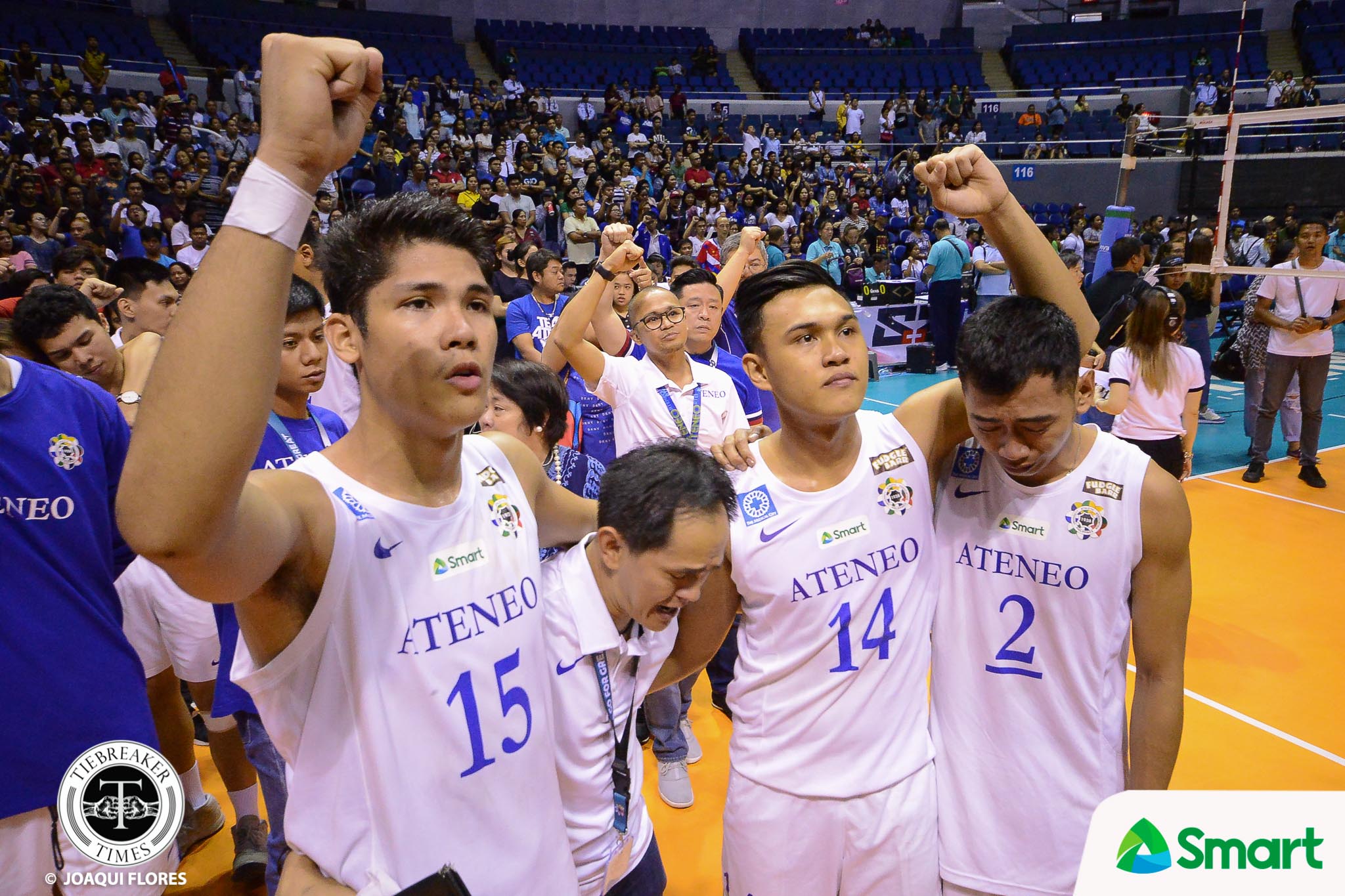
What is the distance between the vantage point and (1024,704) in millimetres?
2039

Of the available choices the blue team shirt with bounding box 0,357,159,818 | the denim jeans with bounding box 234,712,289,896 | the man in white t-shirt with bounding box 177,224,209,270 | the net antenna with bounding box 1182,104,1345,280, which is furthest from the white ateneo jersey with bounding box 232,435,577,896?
the man in white t-shirt with bounding box 177,224,209,270

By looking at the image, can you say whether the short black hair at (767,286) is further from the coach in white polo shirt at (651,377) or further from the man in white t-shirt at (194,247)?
the man in white t-shirt at (194,247)

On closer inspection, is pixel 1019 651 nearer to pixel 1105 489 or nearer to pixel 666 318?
pixel 1105 489

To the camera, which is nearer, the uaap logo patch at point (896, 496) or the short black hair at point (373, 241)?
the short black hair at point (373, 241)

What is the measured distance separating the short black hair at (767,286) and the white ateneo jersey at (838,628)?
465mm

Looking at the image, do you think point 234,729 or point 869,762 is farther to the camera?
point 234,729

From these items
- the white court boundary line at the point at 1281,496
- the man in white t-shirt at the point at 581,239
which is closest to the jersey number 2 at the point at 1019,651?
the white court boundary line at the point at 1281,496

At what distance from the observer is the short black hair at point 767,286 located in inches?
90.8

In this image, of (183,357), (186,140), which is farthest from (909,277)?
(183,357)

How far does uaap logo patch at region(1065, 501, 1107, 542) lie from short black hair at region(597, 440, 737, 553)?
82 cm

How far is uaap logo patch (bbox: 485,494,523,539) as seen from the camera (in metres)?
1.64

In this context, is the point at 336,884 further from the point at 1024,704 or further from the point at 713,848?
the point at 713,848

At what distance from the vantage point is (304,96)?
1028mm

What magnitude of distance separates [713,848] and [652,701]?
68 cm
